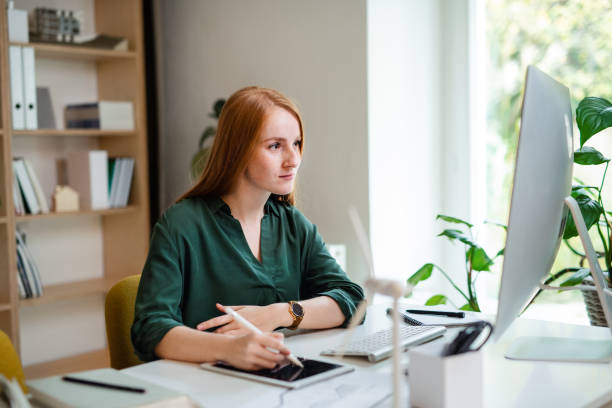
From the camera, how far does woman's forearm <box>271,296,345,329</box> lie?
141cm

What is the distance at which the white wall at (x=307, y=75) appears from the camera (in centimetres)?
255

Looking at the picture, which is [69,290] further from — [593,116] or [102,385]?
[593,116]

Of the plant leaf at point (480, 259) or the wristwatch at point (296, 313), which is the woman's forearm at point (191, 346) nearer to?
the wristwatch at point (296, 313)

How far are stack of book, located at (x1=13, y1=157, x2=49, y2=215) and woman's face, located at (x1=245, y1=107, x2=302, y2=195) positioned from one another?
170 cm

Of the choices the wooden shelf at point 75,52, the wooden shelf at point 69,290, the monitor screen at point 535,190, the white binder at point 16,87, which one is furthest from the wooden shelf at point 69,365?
the monitor screen at point 535,190

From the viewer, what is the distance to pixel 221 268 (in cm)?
153

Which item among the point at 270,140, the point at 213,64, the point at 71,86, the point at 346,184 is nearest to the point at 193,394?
the point at 270,140

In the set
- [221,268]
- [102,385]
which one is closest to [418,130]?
[221,268]

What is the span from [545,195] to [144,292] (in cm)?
81

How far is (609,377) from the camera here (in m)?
1.13

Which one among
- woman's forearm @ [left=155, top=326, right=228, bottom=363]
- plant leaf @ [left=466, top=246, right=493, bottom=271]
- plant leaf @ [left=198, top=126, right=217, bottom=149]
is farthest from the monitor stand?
plant leaf @ [left=198, top=126, right=217, bottom=149]

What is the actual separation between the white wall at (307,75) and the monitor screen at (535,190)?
1331mm

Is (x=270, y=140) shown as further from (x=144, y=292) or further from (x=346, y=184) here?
(x=346, y=184)

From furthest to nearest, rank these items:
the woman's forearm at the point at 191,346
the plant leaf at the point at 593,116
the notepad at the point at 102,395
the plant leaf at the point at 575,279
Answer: the plant leaf at the point at 593,116 < the plant leaf at the point at 575,279 < the woman's forearm at the point at 191,346 < the notepad at the point at 102,395
